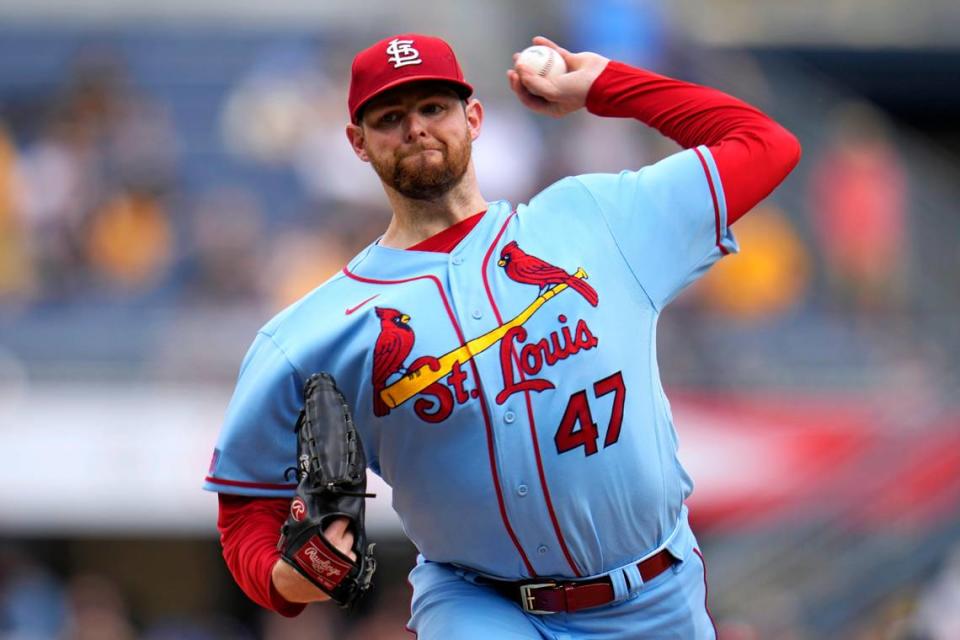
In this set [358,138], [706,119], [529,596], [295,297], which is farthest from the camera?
[295,297]

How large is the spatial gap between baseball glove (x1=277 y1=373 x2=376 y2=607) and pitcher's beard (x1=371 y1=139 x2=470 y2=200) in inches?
24.9

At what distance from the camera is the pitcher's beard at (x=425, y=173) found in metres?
3.90

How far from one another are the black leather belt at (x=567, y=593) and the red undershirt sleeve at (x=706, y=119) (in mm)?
937

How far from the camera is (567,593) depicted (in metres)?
3.91

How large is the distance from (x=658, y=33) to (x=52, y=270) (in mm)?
4828

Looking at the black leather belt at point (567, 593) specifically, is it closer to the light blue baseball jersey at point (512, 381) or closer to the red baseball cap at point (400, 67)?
the light blue baseball jersey at point (512, 381)

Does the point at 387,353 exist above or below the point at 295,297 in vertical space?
above

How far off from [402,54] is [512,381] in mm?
812

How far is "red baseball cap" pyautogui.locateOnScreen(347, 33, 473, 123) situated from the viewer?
3881mm

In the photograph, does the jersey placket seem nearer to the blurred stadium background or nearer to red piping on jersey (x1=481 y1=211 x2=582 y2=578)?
red piping on jersey (x1=481 y1=211 x2=582 y2=578)

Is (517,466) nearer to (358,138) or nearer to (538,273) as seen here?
(538,273)

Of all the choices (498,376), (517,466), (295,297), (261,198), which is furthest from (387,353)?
(261,198)

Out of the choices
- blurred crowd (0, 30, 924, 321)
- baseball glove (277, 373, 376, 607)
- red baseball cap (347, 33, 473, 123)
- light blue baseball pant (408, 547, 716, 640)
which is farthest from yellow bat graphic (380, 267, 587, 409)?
blurred crowd (0, 30, 924, 321)

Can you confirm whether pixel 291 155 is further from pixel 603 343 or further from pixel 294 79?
pixel 603 343
